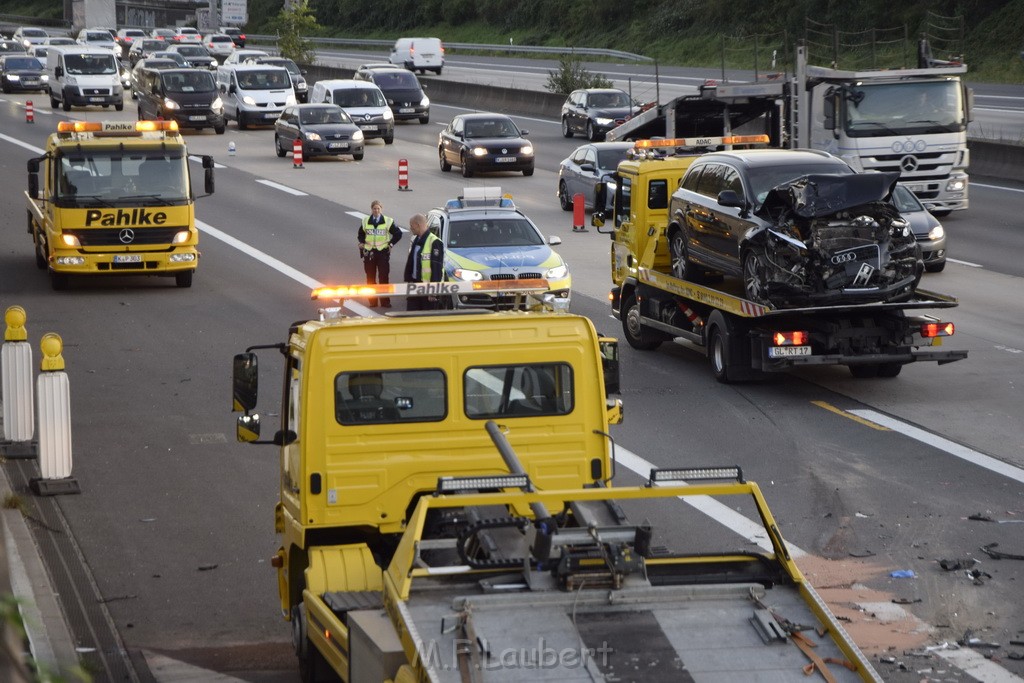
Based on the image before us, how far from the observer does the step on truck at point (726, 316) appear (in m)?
16.5

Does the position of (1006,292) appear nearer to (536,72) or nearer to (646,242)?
(646,242)

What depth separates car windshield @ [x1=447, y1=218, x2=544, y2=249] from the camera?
21.8 m

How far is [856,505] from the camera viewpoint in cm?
1283

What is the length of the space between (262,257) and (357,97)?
20.4m

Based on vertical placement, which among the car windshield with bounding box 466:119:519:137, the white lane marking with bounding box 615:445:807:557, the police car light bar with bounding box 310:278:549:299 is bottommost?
the white lane marking with bounding box 615:445:807:557

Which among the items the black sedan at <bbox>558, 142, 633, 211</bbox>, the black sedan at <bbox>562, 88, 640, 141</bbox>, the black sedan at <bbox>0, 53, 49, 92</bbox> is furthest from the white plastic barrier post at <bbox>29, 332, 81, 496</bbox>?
the black sedan at <bbox>0, 53, 49, 92</bbox>

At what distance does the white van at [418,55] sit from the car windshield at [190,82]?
20.8m

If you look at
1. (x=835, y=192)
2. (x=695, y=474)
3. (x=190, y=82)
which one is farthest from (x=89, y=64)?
(x=695, y=474)

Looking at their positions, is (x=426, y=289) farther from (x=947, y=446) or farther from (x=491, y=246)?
(x=491, y=246)

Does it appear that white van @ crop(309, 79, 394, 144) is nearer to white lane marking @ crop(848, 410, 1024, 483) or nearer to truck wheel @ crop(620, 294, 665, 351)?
truck wheel @ crop(620, 294, 665, 351)

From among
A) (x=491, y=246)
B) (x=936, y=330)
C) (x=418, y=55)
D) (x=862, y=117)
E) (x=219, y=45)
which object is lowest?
(x=936, y=330)

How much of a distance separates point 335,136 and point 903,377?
26.0 metres

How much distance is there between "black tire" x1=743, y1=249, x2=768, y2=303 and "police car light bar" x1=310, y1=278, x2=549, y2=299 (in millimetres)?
6485

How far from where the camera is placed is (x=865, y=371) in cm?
1798
